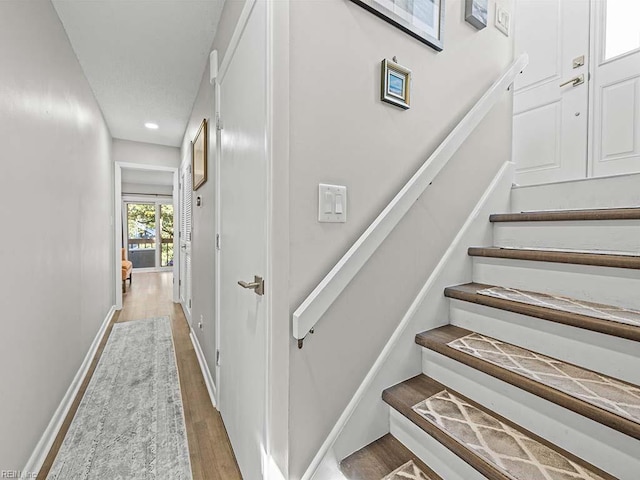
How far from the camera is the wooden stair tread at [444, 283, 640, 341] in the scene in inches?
34.8

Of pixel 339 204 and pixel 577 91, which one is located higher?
pixel 577 91

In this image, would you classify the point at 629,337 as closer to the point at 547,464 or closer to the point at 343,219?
the point at 547,464

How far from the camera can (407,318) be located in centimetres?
127

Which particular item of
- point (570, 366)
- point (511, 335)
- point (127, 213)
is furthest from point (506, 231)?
point (127, 213)

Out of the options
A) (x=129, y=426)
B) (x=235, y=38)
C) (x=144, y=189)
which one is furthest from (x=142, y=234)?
(x=235, y=38)

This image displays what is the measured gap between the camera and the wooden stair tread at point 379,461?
99 cm

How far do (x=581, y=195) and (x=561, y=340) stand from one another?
3.19ft

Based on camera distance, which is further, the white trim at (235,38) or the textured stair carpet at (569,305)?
the white trim at (235,38)

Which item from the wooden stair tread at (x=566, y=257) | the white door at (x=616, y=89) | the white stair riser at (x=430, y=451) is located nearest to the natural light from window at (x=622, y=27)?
the white door at (x=616, y=89)

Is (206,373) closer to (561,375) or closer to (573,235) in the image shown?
(561,375)

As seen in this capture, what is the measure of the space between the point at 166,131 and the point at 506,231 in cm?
413

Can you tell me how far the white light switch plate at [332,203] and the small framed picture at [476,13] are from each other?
124 cm

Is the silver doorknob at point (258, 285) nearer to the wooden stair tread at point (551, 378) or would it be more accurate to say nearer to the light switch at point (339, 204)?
the light switch at point (339, 204)

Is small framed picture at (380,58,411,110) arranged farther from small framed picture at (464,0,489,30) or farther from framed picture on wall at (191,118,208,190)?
framed picture on wall at (191,118,208,190)
